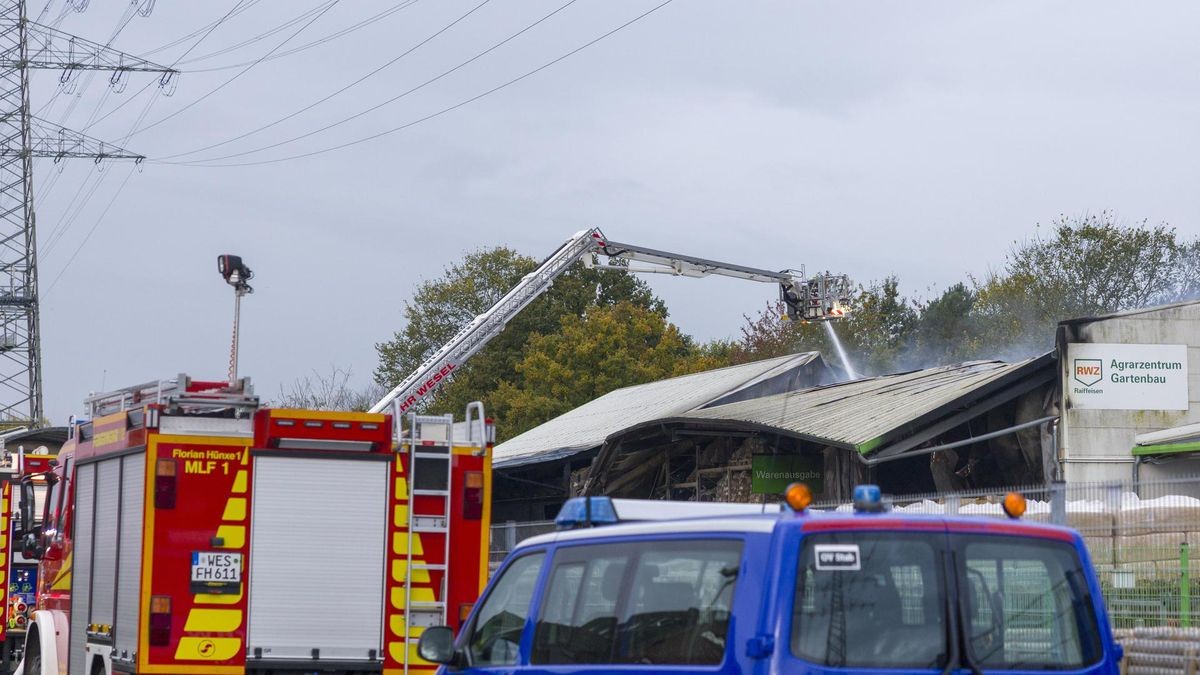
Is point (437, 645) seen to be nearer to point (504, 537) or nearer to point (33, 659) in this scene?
point (33, 659)

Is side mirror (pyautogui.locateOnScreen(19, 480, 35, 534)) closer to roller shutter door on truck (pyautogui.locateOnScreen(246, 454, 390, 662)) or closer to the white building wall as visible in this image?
roller shutter door on truck (pyautogui.locateOnScreen(246, 454, 390, 662))

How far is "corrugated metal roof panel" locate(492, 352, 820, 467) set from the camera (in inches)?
1313

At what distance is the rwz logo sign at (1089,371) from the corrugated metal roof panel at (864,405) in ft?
2.10

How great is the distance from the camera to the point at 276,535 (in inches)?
469

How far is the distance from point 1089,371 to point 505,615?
16414 mm

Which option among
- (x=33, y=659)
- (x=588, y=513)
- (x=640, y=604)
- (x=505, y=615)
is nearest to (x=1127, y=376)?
(x=33, y=659)

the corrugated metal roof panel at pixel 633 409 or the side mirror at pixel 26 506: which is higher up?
the corrugated metal roof panel at pixel 633 409

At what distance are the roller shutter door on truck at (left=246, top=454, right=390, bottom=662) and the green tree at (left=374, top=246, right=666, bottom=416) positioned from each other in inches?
2155

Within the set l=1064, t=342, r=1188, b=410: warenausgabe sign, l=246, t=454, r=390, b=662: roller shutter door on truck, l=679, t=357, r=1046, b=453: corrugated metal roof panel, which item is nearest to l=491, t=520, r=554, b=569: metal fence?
l=679, t=357, r=1046, b=453: corrugated metal roof panel

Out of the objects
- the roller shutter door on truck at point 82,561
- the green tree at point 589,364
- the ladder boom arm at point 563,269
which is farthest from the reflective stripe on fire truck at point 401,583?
the green tree at point 589,364

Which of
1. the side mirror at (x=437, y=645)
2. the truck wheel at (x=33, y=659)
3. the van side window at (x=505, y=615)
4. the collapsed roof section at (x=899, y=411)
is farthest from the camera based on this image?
the collapsed roof section at (x=899, y=411)

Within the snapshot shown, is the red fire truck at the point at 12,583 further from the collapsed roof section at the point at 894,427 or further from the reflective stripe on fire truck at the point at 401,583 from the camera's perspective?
the collapsed roof section at the point at 894,427

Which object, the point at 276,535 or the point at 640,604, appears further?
the point at 276,535

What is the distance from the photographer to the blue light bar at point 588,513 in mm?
6672
